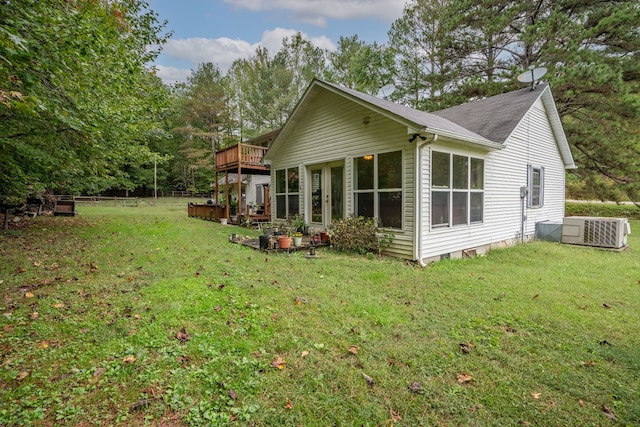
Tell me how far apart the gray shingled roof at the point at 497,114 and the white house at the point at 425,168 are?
0.12ft

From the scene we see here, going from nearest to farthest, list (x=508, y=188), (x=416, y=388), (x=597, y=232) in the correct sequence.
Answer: (x=416, y=388) < (x=597, y=232) < (x=508, y=188)

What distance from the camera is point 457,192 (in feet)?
22.9

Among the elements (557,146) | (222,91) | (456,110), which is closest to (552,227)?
(557,146)

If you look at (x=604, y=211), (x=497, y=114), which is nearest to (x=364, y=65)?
(x=497, y=114)

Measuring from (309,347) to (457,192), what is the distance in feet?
18.8

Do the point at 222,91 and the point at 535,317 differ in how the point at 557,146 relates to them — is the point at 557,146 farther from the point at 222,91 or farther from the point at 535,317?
the point at 222,91

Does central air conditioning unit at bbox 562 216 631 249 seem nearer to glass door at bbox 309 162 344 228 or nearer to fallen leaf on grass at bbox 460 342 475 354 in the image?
glass door at bbox 309 162 344 228

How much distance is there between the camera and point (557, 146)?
10891 millimetres

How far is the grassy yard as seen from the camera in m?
1.98

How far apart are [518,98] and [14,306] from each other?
12871 millimetres

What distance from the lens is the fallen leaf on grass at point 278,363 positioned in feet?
7.93

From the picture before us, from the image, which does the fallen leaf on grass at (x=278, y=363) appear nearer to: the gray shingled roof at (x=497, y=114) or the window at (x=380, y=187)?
the window at (x=380, y=187)

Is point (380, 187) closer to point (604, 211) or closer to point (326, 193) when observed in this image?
point (326, 193)

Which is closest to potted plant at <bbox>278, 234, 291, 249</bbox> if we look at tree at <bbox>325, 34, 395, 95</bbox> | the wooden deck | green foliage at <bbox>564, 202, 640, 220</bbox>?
Answer: the wooden deck
